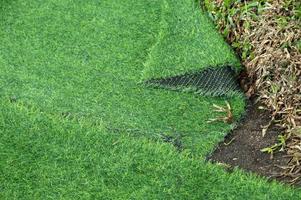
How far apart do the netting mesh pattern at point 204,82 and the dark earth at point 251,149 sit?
281 millimetres

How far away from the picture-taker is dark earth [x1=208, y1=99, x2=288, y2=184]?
3.53 meters

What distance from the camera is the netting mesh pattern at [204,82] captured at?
13.2 ft

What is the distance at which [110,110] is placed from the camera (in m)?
3.91

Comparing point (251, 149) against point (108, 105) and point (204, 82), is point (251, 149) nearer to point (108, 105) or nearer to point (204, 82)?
point (204, 82)

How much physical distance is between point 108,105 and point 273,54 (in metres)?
1.15

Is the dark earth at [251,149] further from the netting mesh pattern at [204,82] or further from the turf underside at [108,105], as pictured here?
the netting mesh pattern at [204,82]

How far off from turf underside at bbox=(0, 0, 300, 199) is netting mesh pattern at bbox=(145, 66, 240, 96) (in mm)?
42

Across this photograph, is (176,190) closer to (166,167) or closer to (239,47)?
(166,167)

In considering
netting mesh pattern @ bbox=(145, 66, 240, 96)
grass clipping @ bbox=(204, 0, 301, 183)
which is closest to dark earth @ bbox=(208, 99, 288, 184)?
grass clipping @ bbox=(204, 0, 301, 183)

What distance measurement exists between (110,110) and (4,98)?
0.73m

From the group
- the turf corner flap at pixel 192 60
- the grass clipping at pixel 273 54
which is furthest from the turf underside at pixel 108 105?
the grass clipping at pixel 273 54

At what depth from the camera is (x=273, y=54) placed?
3.95 metres

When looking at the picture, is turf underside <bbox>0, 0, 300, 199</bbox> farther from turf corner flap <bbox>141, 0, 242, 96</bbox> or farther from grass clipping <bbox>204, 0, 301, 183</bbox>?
grass clipping <bbox>204, 0, 301, 183</bbox>

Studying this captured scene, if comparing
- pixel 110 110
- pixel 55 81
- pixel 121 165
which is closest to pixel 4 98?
pixel 55 81
